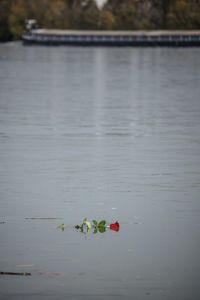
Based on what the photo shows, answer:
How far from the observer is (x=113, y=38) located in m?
171

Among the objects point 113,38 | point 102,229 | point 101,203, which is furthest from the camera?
point 113,38

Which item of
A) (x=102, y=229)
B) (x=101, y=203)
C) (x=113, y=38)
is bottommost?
(x=113, y=38)

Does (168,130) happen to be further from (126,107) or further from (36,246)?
(36,246)

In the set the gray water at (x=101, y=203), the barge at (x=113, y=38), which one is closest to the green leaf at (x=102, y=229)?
the gray water at (x=101, y=203)

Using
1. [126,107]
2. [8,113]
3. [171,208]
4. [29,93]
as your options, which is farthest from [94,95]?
[171,208]

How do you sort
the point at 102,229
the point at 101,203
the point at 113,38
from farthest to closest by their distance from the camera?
the point at 113,38, the point at 101,203, the point at 102,229

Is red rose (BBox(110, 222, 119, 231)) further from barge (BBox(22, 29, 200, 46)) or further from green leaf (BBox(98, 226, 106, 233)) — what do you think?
barge (BBox(22, 29, 200, 46))

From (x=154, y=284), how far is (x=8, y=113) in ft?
71.5

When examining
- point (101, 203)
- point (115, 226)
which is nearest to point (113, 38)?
point (101, 203)

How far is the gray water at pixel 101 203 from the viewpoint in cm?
1052

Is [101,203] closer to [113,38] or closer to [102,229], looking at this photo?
[102,229]

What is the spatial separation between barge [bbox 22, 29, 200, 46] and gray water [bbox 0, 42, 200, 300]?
13694cm

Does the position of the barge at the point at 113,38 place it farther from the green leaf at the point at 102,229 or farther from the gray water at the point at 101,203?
the green leaf at the point at 102,229

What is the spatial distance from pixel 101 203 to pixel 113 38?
15717 cm
